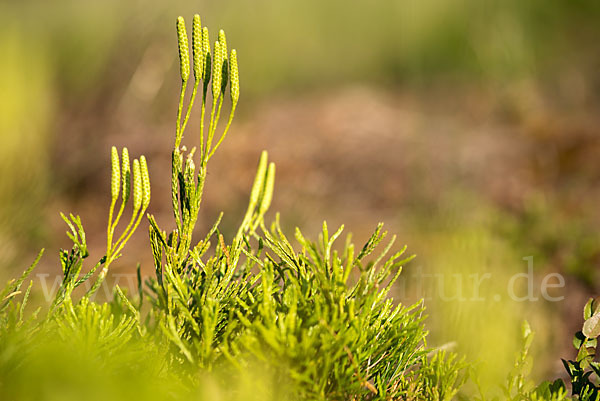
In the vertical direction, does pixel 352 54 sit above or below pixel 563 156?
above

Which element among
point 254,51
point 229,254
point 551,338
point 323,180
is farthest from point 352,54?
point 229,254

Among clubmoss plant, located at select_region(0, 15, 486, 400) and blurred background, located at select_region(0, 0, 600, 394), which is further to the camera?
blurred background, located at select_region(0, 0, 600, 394)

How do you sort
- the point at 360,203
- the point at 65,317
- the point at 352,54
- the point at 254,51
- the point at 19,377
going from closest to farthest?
the point at 19,377, the point at 65,317, the point at 360,203, the point at 254,51, the point at 352,54

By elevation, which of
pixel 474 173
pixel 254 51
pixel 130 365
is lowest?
pixel 130 365

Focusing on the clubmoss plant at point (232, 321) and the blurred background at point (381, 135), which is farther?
the blurred background at point (381, 135)

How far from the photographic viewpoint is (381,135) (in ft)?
8.43

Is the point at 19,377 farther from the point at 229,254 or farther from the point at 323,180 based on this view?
the point at 323,180

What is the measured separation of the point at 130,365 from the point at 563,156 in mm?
2056

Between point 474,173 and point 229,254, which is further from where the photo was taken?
point 474,173

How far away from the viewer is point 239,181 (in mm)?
2291

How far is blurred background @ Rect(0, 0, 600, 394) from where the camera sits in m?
0.91

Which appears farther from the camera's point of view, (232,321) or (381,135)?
(381,135)

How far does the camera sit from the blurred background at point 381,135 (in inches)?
36.0

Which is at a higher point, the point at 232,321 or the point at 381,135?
the point at 381,135
